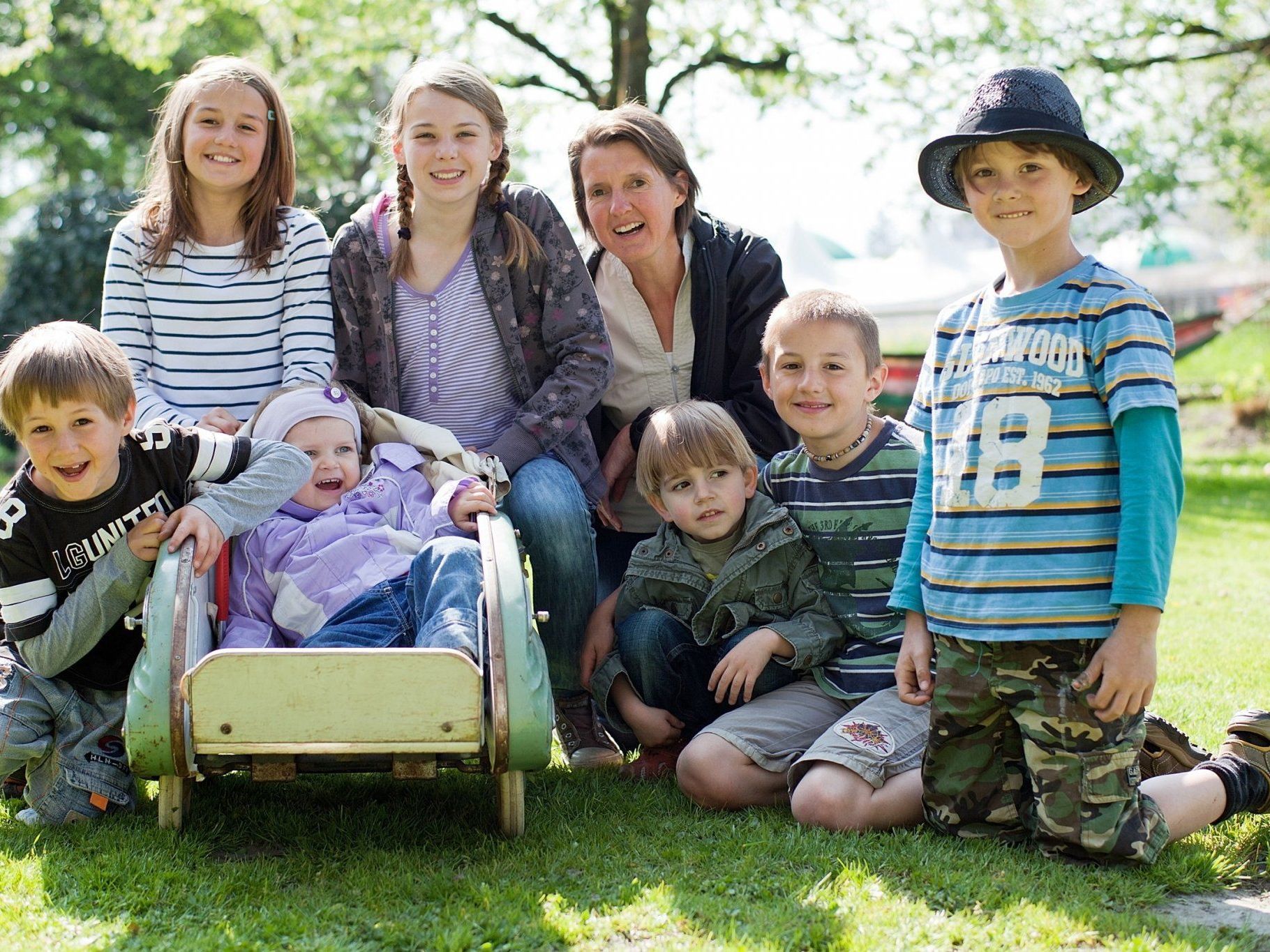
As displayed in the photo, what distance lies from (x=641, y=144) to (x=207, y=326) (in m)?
1.40

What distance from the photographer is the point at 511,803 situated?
2.92 m

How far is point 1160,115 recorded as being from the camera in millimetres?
12641

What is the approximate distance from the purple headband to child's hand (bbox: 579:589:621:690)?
2.95ft

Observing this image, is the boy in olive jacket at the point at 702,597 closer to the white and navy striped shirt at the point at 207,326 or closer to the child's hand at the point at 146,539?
the white and navy striped shirt at the point at 207,326

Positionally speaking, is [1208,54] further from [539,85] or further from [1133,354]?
[1133,354]

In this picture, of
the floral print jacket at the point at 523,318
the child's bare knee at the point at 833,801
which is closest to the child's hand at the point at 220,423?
the floral print jacket at the point at 523,318

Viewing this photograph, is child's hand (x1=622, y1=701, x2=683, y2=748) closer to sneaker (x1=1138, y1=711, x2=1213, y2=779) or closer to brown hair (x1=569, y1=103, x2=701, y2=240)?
sneaker (x1=1138, y1=711, x2=1213, y2=779)

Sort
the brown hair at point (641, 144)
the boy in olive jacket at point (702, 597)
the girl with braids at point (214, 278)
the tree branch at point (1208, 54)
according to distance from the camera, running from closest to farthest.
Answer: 1. the boy in olive jacket at point (702, 597)
2. the girl with braids at point (214, 278)
3. the brown hair at point (641, 144)
4. the tree branch at point (1208, 54)

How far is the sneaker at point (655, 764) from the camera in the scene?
3.50 metres

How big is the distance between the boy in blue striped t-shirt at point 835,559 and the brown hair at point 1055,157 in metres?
0.69

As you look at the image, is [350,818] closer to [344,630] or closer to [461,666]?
[344,630]

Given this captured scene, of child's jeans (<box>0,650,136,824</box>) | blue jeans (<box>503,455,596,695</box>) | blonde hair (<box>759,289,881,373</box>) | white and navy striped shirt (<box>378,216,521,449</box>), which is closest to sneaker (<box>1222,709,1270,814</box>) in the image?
blonde hair (<box>759,289,881,373</box>)

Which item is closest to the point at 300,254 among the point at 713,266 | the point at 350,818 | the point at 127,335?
the point at 127,335

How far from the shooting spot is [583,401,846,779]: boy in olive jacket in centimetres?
336
